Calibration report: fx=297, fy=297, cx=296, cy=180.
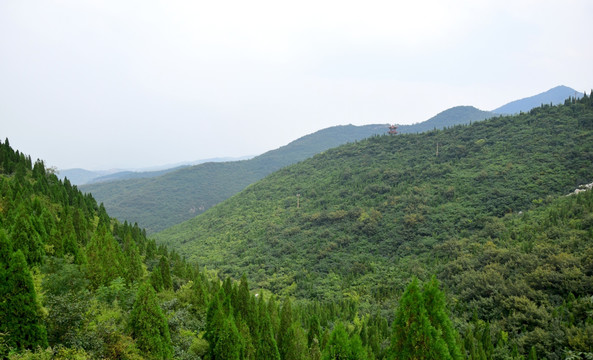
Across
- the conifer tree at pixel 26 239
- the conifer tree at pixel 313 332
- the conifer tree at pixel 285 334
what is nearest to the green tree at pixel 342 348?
the conifer tree at pixel 285 334

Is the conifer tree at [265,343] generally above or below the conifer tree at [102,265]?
below

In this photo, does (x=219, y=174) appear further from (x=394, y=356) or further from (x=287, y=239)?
(x=394, y=356)

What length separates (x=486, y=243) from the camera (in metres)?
33.2

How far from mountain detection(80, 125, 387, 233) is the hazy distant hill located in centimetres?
2546

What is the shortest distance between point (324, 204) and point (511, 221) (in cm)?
3355

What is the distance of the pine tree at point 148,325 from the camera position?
36.7 feet

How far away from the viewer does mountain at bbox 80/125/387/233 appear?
4380 inches

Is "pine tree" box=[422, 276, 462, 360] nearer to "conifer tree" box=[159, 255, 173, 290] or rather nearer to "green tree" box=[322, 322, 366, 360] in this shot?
"green tree" box=[322, 322, 366, 360]

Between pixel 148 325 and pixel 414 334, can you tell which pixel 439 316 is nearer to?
Result: pixel 414 334

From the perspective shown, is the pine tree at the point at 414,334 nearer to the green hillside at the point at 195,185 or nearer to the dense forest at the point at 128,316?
the dense forest at the point at 128,316

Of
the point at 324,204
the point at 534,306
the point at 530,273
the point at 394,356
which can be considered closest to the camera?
the point at 394,356

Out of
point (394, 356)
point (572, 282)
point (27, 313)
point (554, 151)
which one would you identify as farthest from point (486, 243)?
point (27, 313)

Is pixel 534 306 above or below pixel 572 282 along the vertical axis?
below

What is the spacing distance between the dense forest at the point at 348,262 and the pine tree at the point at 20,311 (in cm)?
4
